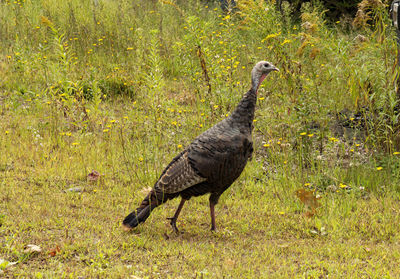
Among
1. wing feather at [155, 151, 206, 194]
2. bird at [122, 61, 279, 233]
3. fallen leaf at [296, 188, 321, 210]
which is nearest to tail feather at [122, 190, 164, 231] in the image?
bird at [122, 61, 279, 233]

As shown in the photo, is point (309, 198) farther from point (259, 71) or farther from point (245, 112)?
point (259, 71)

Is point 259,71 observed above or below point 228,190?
Answer: above

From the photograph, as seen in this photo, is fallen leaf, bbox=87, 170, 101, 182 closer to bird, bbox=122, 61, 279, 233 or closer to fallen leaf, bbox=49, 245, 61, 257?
bird, bbox=122, 61, 279, 233

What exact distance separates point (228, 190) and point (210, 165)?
130cm

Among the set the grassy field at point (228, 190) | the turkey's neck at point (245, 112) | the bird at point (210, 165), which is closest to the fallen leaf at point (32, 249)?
the grassy field at point (228, 190)

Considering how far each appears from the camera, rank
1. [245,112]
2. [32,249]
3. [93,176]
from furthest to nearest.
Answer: [93,176] < [245,112] < [32,249]

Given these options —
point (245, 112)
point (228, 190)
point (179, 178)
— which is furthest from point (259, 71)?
point (228, 190)

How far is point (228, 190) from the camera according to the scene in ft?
18.2

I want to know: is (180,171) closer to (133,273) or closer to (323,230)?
(133,273)

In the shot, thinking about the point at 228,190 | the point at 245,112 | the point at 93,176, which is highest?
the point at 245,112

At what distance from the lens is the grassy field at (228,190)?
13.2ft

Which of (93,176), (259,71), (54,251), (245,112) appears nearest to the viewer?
(54,251)

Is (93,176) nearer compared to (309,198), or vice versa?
(309,198)

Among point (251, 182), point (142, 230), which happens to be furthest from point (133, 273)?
point (251, 182)
